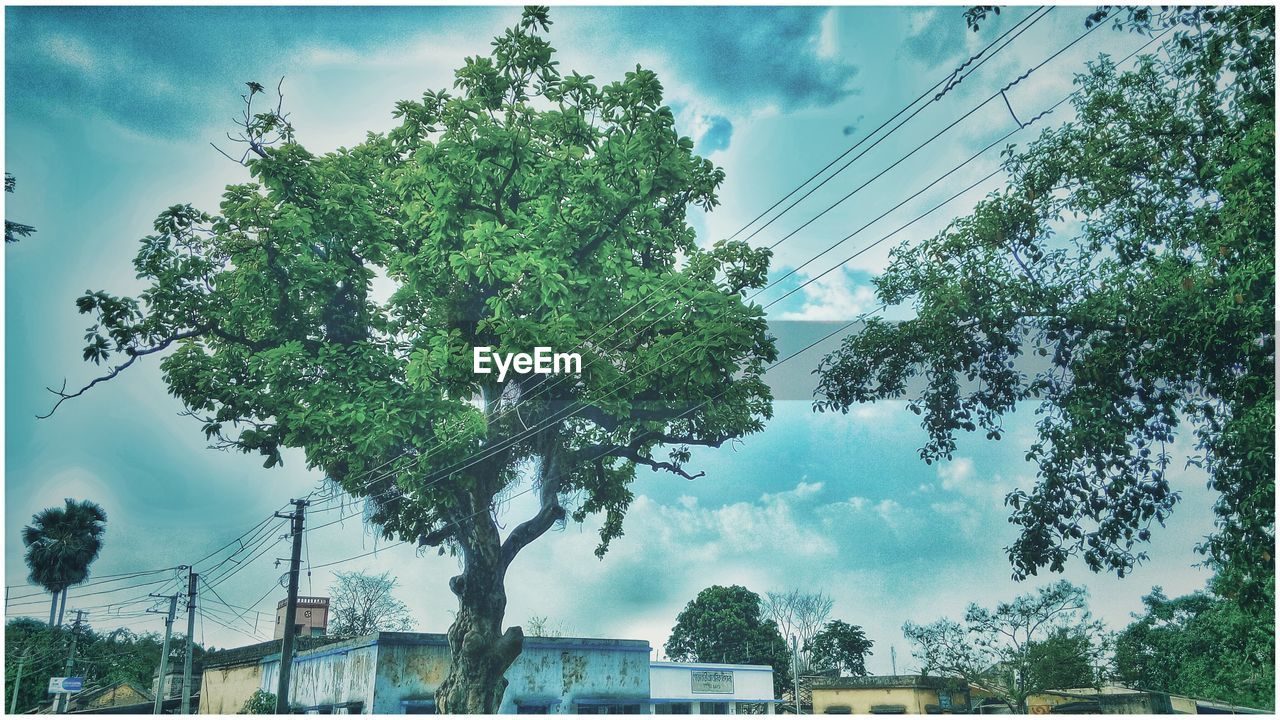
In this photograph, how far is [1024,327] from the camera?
11.0 meters

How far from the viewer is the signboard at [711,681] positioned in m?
16.8

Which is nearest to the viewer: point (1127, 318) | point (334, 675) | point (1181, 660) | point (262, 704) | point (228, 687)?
point (1127, 318)

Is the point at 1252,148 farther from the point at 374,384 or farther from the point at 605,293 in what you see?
the point at 374,384

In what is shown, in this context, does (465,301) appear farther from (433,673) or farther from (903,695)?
(903,695)

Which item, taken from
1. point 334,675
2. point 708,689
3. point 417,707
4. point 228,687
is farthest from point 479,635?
point 228,687

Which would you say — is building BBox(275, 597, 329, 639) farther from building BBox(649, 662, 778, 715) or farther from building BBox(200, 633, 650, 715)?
building BBox(649, 662, 778, 715)

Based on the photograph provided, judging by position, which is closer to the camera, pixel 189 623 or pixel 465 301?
pixel 465 301

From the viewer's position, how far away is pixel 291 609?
13617mm

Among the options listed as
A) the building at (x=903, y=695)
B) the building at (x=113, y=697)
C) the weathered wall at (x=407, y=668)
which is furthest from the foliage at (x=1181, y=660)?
the building at (x=113, y=697)

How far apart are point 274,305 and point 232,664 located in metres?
10.1

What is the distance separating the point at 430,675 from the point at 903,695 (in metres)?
11.9

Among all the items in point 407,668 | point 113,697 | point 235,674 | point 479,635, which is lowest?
point 113,697

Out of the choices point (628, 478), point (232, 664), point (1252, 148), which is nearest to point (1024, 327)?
point (1252, 148)

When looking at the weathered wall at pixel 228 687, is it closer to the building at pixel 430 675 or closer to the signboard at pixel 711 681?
the building at pixel 430 675
